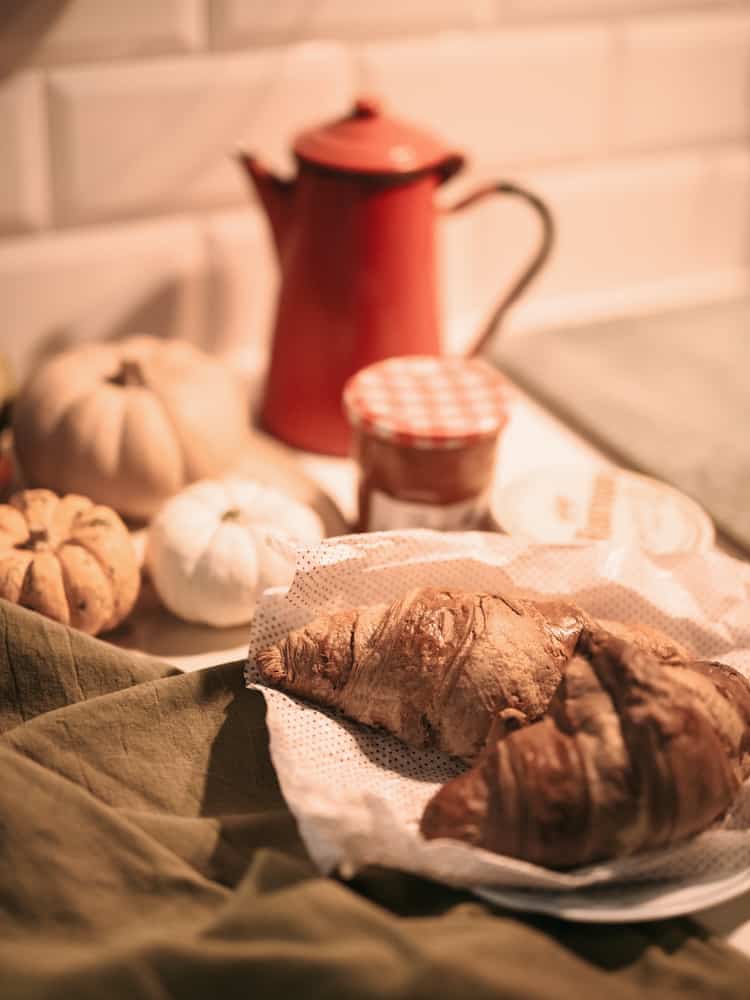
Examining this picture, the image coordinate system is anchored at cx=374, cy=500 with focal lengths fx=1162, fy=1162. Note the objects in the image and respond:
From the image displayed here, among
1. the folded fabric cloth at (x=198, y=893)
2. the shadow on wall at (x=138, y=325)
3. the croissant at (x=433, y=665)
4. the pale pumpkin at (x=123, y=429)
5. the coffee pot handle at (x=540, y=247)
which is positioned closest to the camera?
the folded fabric cloth at (x=198, y=893)

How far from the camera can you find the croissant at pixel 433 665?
0.74 m

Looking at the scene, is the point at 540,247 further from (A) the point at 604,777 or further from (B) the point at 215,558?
(A) the point at 604,777

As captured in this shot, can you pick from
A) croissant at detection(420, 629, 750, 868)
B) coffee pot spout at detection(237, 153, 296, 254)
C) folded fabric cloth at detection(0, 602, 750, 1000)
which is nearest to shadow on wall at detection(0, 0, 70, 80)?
coffee pot spout at detection(237, 153, 296, 254)

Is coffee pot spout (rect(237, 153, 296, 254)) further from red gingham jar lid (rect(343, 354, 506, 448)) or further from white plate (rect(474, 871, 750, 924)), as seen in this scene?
white plate (rect(474, 871, 750, 924))

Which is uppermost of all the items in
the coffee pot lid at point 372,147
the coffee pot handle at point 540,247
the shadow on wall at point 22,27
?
the shadow on wall at point 22,27

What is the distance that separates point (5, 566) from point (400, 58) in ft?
2.45

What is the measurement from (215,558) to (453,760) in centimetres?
25

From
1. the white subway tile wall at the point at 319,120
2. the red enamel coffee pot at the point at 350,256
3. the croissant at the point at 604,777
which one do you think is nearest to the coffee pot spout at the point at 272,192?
the red enamel coffee pot at the point at 350,256

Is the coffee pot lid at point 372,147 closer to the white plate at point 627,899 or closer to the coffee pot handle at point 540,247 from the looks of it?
the coffee pot handle at point 540,247

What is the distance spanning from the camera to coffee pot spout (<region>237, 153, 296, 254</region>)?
1.10 meters

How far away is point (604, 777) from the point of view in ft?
2.10

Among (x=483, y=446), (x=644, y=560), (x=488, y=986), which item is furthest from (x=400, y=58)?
(x=488, y=986)

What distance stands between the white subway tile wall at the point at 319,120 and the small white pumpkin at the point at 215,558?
41 centimetres

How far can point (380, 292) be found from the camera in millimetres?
1105
